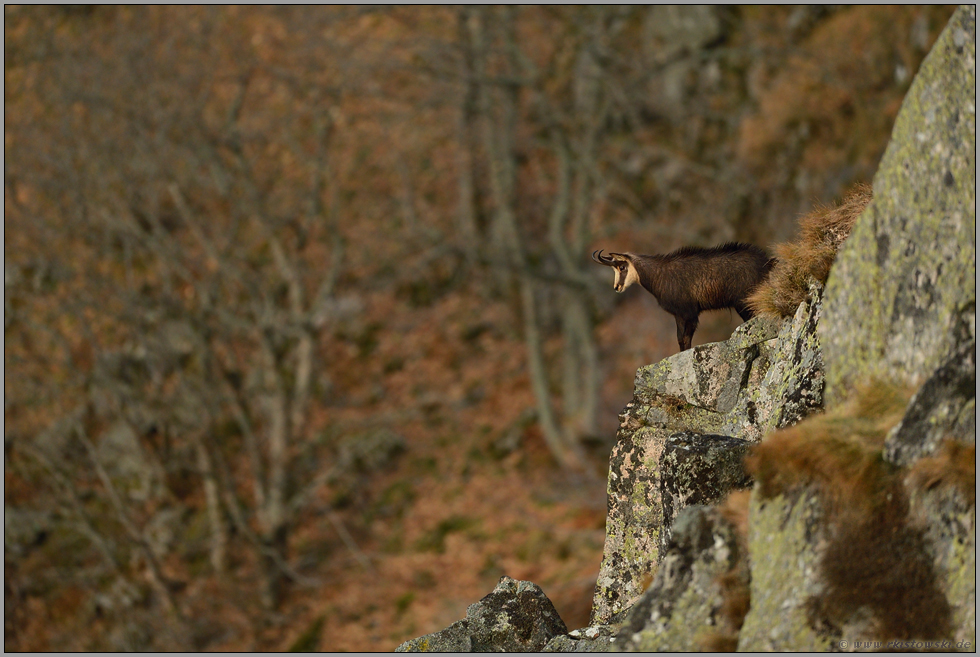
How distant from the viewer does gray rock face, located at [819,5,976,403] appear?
4.43m

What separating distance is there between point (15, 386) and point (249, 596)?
6.81m

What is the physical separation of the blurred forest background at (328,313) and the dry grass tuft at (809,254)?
10.2m

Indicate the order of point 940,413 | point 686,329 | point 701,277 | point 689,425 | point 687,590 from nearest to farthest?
point 940,413 → point 687,590 → point 689,425 → point 701,277 → point 686,329

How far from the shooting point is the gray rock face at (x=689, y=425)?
596cm

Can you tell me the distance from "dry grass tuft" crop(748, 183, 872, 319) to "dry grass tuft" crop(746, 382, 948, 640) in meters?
2.10

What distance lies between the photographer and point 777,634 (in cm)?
432

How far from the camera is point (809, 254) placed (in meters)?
6.62

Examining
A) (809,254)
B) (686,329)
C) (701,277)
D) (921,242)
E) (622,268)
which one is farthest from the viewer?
(622,268)

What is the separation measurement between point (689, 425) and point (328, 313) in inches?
768

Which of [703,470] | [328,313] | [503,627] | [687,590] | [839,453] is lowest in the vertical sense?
[503,627]

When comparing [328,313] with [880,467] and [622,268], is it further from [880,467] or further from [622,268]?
[880,467]

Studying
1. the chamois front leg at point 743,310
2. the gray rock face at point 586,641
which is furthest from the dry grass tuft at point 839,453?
the chamois front leg at point 743,310

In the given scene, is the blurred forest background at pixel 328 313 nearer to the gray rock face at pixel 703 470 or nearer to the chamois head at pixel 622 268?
the chamois head at pixel 622 268

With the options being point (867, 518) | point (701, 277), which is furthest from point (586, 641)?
point (701, 277)
